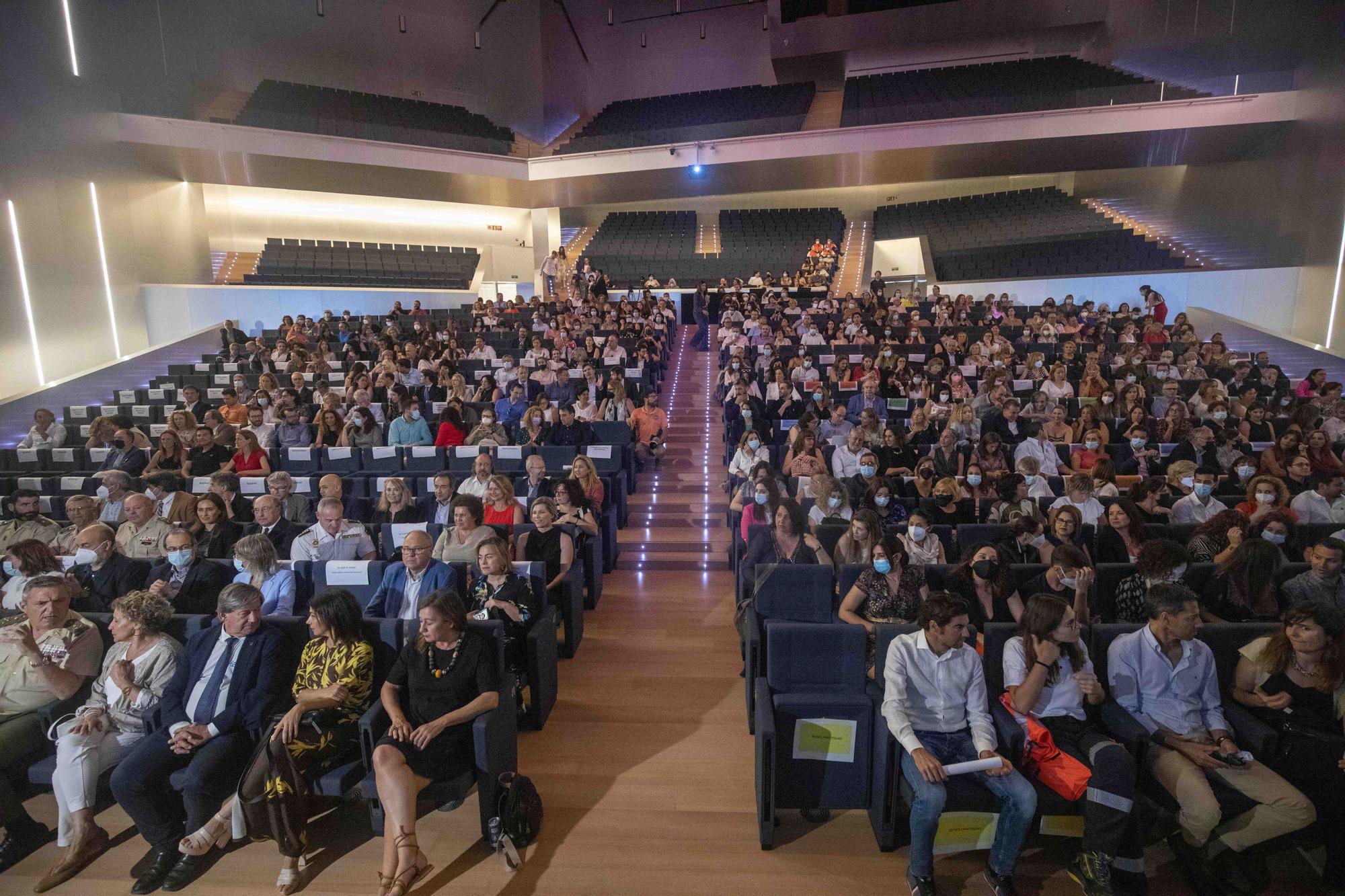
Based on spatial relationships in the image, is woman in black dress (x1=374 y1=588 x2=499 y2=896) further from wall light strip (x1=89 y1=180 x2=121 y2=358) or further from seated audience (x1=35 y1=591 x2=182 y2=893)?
wall light strip (x1=89 y1=180 x2=121 y2=358)

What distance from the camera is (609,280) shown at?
18359 millimetres

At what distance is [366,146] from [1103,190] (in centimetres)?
1778

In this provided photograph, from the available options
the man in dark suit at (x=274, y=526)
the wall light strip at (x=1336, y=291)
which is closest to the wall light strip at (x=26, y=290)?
the man in dark suit at (x=274, y=526)

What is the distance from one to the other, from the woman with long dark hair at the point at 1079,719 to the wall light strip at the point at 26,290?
11823 mm

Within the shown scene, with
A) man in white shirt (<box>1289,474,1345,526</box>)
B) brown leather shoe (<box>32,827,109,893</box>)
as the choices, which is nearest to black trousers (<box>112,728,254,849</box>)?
brown leather shoe (<box>32,827,109,893</box>)

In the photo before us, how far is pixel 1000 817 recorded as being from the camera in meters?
2.57

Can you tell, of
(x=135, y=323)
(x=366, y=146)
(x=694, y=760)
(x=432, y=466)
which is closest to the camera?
(x=694, y=760)

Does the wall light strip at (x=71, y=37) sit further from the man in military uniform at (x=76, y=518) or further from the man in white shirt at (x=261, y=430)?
the man in military uniform at (x=76, y=518)

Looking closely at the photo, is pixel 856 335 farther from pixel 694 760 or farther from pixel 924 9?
pixel 924 9

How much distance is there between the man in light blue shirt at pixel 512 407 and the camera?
755 cm

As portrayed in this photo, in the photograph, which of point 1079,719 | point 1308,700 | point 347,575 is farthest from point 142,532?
point 1308,700

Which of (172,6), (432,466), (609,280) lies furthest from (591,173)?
(432,466)

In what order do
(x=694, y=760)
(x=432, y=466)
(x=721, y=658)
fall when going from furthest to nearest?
(x=432, y=466), (x=721, y=658), (x=694, y=760)

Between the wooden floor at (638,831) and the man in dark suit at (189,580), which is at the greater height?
the man in dark suit at (189,580)
